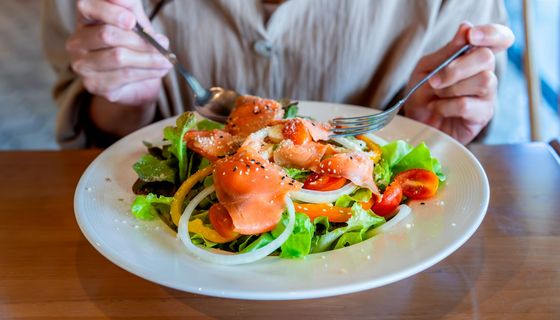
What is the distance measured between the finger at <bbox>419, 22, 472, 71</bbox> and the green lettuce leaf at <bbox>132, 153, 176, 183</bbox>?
730mm

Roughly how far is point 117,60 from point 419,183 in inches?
31.4

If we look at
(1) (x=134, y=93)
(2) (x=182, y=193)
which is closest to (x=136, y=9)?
(1) (x=134, y=93)

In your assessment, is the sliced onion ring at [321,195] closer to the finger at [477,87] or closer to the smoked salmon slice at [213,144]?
the smoked salmon slice at [213,144]

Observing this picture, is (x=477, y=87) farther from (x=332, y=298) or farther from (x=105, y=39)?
(x=105, y=39)

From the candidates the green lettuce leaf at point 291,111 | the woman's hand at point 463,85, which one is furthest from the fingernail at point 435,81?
the green lettuce leaf at point 291,111

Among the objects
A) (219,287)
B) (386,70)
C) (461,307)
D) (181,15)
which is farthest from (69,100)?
(461,307)

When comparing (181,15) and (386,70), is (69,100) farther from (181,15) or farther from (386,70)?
(386,70)

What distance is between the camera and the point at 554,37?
431cm

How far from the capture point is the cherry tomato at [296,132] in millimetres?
1041

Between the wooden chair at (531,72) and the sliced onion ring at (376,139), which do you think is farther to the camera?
the wooden chair at (531,72)

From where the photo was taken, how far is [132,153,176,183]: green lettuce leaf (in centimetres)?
109

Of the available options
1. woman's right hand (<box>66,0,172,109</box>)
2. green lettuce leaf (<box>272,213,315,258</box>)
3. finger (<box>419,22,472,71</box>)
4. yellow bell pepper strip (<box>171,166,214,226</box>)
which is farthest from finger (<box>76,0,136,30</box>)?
finger (<box>419,22,472,71</box>)

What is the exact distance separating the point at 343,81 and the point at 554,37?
3468mm

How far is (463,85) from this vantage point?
1.29m
